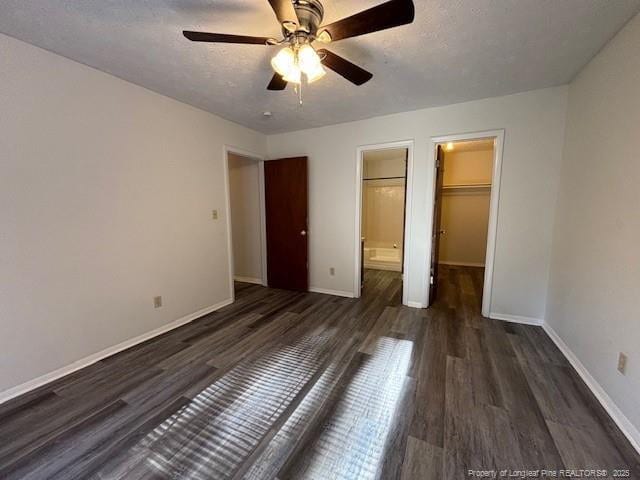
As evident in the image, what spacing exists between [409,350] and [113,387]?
7.83ft

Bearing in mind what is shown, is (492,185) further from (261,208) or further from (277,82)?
(261,208)

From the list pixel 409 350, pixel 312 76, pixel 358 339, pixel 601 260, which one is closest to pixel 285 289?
→ pixel 358 339

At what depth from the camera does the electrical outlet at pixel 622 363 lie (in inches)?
59.3

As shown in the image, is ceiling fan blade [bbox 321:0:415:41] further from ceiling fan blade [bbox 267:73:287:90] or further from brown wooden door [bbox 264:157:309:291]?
brown wooden door [bbox 264:157:309:291]

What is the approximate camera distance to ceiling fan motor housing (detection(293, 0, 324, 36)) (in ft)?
4.35

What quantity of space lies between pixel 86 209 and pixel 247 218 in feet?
7.93

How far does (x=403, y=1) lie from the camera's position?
1094mm

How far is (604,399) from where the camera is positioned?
1.65m

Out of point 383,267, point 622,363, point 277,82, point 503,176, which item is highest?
point 277,82

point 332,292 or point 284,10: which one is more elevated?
point 284,10

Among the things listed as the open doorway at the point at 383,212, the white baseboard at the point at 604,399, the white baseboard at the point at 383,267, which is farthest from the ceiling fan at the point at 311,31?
the white baseboard at the point at 383,267

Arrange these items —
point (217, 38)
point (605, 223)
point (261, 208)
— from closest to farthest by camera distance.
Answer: point (217, 38)
point (605, 223)
point (261, 208)

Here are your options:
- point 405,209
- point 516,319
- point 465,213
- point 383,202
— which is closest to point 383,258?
point 383,202

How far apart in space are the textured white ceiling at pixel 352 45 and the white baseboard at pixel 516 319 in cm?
240
